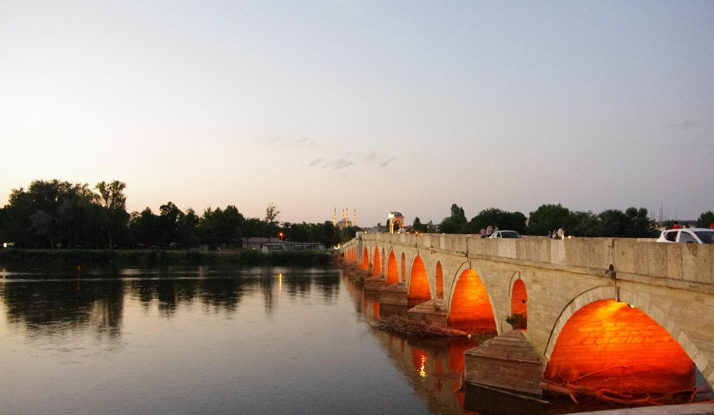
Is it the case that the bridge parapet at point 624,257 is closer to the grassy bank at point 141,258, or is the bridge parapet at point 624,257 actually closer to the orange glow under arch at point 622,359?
the orange glow under arch at point 622,359

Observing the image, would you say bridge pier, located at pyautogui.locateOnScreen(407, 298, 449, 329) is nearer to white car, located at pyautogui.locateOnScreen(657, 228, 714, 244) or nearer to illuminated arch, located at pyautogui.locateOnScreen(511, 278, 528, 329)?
illuminated arch, located at pyautogui.locateOnScreen(511, 278, 528, 329)

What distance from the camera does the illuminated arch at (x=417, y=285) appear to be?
115 feet

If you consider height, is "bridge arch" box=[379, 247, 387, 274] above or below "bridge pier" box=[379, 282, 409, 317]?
above

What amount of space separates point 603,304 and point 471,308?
40.4 ft

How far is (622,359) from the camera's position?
14570mm

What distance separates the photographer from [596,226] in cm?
6022

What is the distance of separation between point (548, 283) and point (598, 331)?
5.54 ft

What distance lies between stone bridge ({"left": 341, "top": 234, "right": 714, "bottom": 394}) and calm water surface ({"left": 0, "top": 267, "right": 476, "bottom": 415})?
10.8 feet

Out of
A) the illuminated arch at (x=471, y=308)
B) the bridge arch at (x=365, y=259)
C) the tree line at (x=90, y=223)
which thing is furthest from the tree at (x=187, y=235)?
the illuminated arch at (x=471, y=308)

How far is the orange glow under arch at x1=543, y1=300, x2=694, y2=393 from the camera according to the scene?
14.1 meters

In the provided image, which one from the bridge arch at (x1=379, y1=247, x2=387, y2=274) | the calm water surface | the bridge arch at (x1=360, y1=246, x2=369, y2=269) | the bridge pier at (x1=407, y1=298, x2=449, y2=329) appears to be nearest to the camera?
the calm water surface

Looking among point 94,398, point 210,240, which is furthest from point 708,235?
point 210,240

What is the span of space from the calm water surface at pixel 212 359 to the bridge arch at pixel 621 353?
3.53 meters

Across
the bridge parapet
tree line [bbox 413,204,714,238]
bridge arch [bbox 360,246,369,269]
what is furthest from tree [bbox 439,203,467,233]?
the bridge parapet
